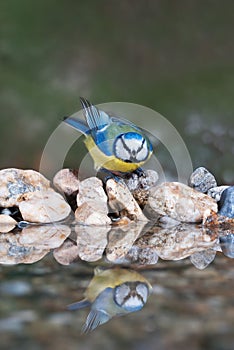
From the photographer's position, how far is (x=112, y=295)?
651 millimetres

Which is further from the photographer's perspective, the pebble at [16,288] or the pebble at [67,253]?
the pebble at [67,253]

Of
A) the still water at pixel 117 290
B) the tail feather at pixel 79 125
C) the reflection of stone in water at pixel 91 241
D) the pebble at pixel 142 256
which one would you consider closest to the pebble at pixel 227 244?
the still water at pixel 117 290

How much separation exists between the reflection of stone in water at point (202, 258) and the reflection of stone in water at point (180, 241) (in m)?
0.02

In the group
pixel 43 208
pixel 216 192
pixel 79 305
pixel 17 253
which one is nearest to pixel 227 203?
pixel 216 192

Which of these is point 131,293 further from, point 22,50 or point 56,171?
point 22,50

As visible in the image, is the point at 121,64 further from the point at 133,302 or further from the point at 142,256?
the point at 133,302

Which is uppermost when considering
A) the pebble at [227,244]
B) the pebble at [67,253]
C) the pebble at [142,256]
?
the pebble at [227,244]

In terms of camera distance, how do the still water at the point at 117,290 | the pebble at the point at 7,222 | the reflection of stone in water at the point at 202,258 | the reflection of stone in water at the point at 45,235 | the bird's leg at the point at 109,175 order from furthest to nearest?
the bird's leg at the point at 109,175
the pebble at the point at 7,222
the reflection of stone in water at the point at 45,235
the reflection of stone in water at the point at 202,258
the still water at the point at 117,290

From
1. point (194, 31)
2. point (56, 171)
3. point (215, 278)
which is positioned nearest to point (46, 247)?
point (215, 278)

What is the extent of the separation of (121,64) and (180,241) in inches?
30.1

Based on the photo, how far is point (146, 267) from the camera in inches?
30.3

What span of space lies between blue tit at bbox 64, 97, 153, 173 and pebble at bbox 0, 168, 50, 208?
0.17m

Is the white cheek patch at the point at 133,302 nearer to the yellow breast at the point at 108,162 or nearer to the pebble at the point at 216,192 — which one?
the yellow breast at the point at 108,162

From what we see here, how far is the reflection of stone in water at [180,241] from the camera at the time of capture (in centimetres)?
88
